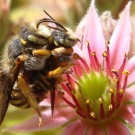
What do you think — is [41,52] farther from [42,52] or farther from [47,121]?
[47,121]

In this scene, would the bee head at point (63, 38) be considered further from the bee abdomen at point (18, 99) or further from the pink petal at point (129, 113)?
the pink petal at point (129, 113)

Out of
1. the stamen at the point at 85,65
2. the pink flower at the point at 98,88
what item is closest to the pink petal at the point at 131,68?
the pink flower at the point at 98,88

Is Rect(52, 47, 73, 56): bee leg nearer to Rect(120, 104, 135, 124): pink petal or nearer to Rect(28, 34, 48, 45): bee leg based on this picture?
Rect(28, 34, 48, 45): bee leg

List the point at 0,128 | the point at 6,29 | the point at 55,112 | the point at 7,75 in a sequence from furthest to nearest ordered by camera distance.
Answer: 1. the point at 6,29
2. the point at 0,128
3. the point at 55,112
4. the point at 7,75

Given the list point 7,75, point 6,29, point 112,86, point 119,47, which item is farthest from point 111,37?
point 6,29

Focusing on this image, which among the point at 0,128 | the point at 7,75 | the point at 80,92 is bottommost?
the point at 0,128

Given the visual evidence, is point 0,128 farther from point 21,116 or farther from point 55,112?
point 55,112

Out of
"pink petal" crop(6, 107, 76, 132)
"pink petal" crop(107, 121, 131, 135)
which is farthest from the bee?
"pink petal" crop(107, 121, 131, 135)
